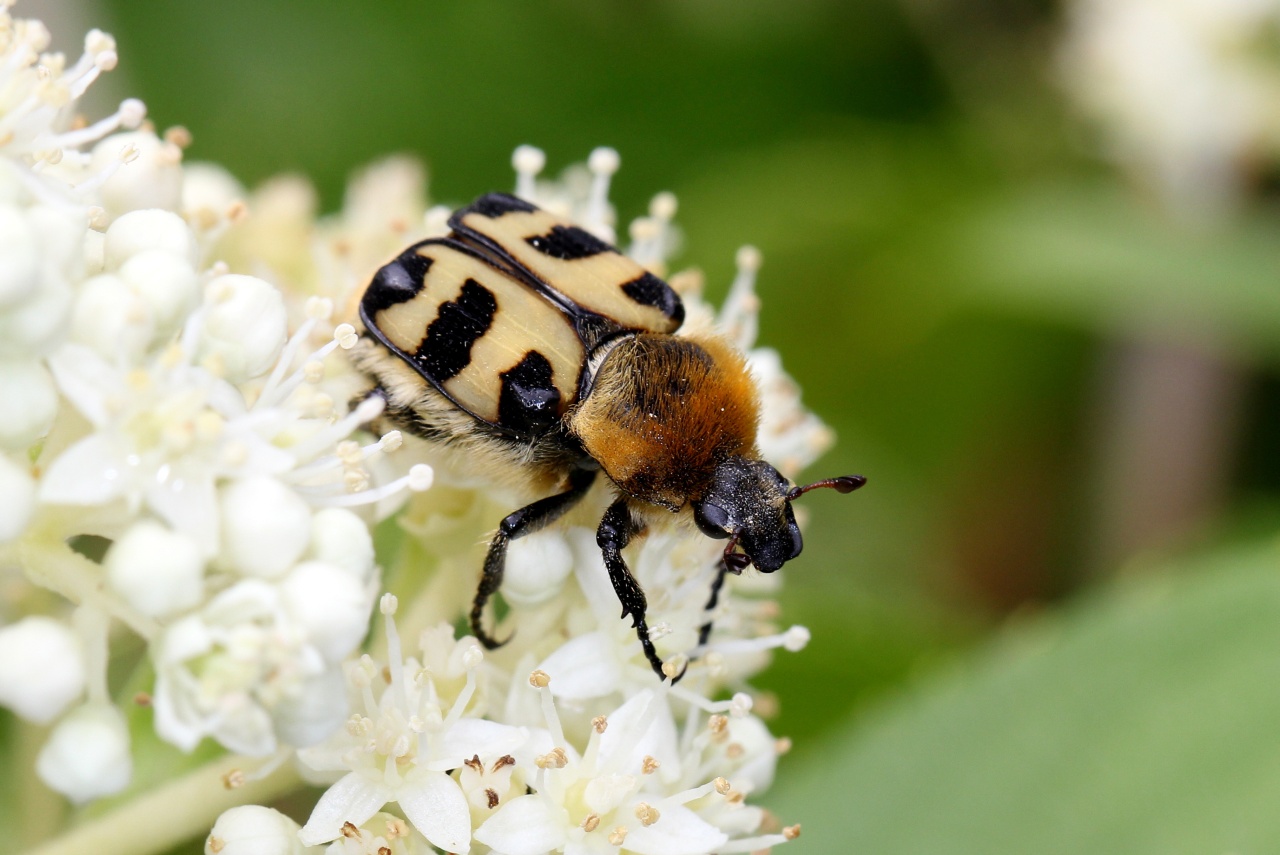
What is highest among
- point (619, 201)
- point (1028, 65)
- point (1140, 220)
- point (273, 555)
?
point (1028, 65)

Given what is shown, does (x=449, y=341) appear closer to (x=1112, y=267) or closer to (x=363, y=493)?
(x=363, y=493)

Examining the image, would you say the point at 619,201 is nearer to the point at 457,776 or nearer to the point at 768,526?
the point at 768,526

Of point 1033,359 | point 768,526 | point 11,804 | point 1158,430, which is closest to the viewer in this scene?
point 768,526

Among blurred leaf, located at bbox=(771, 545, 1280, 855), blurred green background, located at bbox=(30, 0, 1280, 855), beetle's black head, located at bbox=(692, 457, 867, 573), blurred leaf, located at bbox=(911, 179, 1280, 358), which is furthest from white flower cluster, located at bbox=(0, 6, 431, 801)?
blurred leaf, located at bbox=(911, 179, 1280, 358)

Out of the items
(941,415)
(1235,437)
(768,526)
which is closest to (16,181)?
(768,526)

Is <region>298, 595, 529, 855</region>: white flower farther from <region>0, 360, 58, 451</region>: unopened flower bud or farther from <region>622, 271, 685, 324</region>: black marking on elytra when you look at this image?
<region>622, 271, 685, 324</region>: black marking on elytra

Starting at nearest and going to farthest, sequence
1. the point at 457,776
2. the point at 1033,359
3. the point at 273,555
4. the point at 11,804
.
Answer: the point at 273,555, the point at 457,776, the point at 11,804, the point at 1033,359

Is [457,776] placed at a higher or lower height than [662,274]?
lower
